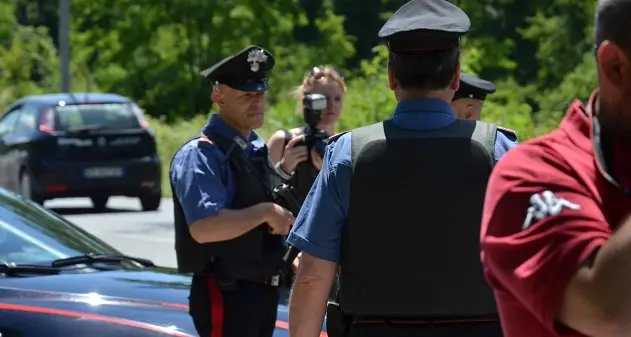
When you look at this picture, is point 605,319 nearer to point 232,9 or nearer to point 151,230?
point 151,230

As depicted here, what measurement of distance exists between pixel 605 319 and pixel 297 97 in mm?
4310

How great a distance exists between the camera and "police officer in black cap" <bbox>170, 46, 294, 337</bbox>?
169 inches

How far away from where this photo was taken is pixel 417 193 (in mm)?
3061

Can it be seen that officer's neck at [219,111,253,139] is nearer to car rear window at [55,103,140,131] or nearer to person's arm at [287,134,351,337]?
person's arm at [287,134,351,337]

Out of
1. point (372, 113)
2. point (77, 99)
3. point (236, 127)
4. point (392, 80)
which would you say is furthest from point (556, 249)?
point (372, 113)

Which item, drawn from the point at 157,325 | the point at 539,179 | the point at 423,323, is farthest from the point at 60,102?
the point at 539,179

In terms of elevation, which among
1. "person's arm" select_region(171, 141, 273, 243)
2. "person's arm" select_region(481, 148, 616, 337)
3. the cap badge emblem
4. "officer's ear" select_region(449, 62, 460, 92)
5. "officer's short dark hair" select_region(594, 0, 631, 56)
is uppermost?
"officer's short dark hair" select_region(594, 0, 631, 56)

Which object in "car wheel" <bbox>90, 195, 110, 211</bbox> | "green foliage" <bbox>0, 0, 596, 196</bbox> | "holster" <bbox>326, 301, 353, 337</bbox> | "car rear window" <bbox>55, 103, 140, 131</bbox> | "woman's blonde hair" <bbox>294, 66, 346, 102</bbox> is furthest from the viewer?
"green foliage" <bbox>0, 0, 596, 196</bbox>

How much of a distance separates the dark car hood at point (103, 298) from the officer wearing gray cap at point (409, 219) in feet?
4.76

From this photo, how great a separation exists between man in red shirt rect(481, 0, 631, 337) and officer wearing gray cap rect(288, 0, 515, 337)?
1.14 m

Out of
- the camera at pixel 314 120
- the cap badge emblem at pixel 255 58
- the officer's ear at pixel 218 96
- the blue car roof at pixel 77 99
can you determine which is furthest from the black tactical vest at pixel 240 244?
the blue car roof at pixel 77 99

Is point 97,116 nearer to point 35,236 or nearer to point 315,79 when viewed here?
point 315,79

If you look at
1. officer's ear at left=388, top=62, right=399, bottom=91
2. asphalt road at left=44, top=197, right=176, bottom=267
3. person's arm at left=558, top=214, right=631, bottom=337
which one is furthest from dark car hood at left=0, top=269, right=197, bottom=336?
asphalt road at left=44, top=197, right=176, bottom=267

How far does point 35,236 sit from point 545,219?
147 inches
